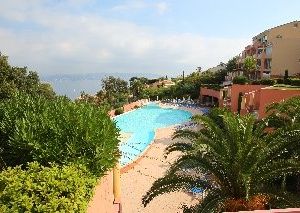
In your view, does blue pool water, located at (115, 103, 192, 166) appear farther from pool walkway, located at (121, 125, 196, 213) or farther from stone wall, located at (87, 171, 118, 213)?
stone wall, located at (87, 171, 118, 213)

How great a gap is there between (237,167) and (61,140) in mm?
6448

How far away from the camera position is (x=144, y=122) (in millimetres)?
49312

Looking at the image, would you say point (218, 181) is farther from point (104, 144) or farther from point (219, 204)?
point (104, 144)

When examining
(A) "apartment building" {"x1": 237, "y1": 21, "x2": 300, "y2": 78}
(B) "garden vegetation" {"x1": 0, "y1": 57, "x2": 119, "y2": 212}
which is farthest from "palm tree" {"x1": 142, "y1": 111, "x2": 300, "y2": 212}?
(A) "apartment building" {"x1": 237, "y1": 21, "x2": 300, "y2": 78}

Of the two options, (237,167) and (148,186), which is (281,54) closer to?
(148,186)

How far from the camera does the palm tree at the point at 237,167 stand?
9820 mm

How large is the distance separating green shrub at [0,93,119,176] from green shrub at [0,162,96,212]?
5.02 ft

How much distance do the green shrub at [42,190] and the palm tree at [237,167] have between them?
2406mm

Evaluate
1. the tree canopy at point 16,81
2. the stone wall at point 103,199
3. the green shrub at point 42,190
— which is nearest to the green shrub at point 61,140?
the stone wall at point 103,199

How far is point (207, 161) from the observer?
416 inches

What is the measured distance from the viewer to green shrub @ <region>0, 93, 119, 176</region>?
12.5m

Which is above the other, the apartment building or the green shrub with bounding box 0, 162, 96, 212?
the apartment building

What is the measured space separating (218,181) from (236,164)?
1.22 metres

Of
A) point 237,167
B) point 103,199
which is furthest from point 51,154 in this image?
point 237,167
